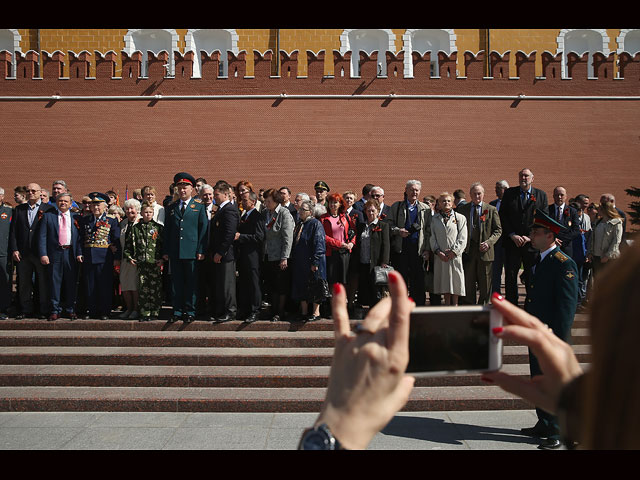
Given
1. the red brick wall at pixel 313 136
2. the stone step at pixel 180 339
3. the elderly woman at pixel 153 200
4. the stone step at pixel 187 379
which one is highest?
the red brick wall at pixel 313 136

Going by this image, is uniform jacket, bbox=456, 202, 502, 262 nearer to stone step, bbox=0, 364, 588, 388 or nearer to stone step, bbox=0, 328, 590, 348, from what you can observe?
stone step, bbox=0, 328, 590, 348

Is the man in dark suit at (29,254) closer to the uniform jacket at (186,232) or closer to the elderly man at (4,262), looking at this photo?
the elderly man at (4,262)

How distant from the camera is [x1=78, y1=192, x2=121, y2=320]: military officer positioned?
361 inches

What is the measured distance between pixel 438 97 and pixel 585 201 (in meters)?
8.27

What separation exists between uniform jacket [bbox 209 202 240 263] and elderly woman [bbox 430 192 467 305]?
10.6 feet

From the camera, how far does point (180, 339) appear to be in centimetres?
797

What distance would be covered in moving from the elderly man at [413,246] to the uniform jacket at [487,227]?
0.70 meters

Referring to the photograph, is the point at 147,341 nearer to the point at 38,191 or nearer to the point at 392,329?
the point at 38,191

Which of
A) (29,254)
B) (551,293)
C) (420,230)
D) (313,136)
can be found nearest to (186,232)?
(29,254)

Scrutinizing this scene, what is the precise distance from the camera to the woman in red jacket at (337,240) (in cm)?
905

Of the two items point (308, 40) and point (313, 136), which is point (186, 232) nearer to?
point (313, 136)

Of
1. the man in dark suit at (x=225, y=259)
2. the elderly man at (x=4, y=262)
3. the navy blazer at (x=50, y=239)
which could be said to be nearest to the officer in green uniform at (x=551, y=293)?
the man in dark suit at (x=225, y=259)

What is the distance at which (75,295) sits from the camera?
918 centimetres

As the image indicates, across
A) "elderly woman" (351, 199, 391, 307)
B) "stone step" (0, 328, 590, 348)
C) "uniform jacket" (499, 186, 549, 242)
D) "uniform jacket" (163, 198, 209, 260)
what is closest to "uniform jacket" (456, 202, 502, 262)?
"uniform jacket" (499, 186, 549, 242)
